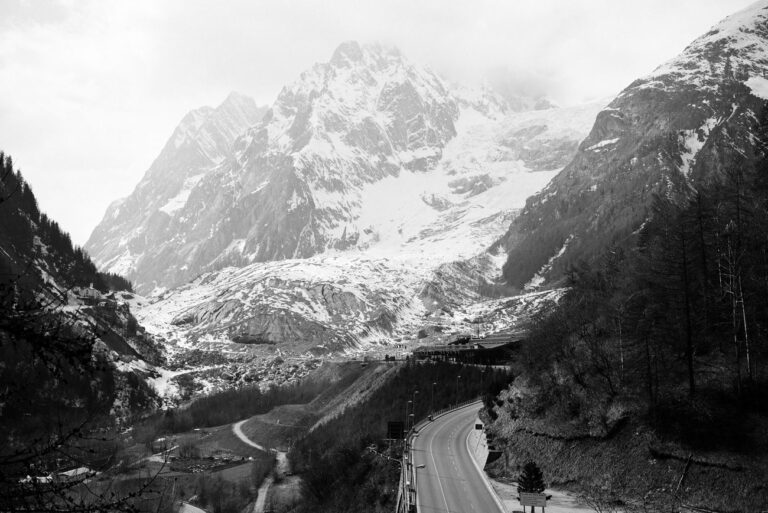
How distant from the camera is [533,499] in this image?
122ft

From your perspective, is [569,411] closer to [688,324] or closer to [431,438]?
[688,324]

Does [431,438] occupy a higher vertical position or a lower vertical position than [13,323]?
lower

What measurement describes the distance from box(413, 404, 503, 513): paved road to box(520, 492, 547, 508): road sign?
979cm

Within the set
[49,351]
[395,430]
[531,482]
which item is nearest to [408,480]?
[395,430]

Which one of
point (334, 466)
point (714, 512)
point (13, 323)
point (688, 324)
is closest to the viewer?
point (13, 323)

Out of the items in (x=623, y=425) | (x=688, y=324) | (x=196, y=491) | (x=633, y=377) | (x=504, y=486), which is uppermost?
(x=688, y=324)

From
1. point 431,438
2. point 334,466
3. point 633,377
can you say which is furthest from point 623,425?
point 334,466

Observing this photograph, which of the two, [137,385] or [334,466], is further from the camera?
[137,385]

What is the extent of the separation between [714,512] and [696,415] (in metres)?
8.50

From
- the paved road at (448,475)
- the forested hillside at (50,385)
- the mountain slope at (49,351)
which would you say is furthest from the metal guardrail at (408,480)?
the mountain slope at (49,351)

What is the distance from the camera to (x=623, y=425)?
49.0 m

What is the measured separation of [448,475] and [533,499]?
21730mm

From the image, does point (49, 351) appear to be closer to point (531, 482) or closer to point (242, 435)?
point (531, 482)

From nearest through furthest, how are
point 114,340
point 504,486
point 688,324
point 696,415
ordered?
point 696,415
point 688,324
point 504,486
point 114,340
